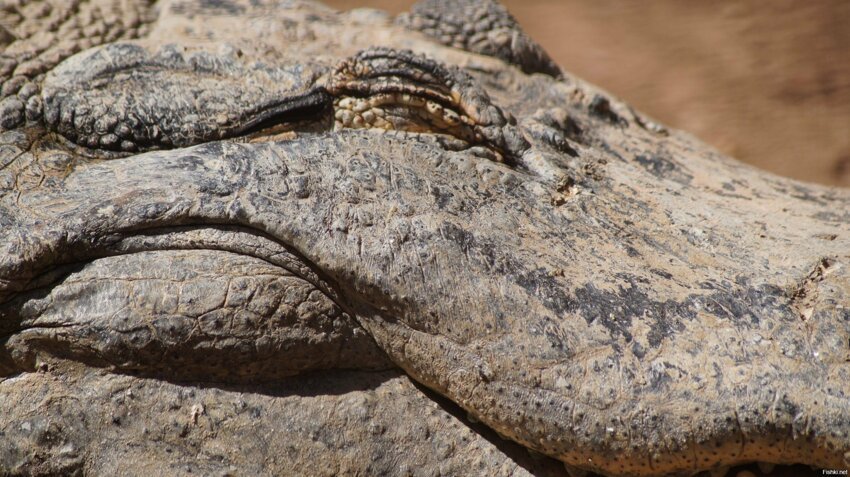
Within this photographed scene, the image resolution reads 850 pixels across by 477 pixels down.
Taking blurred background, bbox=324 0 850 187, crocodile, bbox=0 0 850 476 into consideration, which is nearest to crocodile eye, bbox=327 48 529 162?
crocodile, bbox=0 0 850 476

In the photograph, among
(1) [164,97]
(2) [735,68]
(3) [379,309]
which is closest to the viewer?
(3) [379,309]

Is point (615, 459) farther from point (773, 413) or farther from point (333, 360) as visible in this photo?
point (333, 360)

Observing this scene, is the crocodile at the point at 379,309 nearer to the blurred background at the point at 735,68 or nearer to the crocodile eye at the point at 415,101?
the crocodile eye at the point at 415,101

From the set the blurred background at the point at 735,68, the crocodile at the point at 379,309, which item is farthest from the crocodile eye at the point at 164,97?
the blurred background at the point at 735,68

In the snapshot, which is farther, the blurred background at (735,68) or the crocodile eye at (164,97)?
the blurred background at (735,68)

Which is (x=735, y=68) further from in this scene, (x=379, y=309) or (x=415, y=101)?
(x=379, y=309)

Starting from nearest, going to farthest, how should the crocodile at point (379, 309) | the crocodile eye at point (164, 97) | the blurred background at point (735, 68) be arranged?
the crocodile at point (379, 309), the crocodile eye at point (164, 97), the blurred background at point (735, 68)

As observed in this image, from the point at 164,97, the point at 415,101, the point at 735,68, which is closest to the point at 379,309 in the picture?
the point at 415,101
